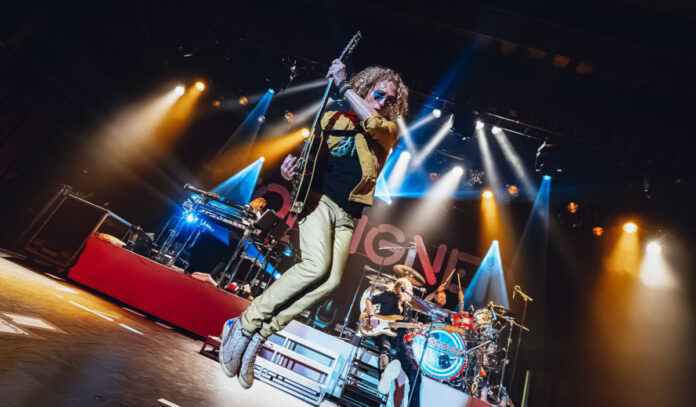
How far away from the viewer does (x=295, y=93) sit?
365 inches

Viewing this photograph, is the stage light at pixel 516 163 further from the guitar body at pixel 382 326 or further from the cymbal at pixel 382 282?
the guitar body at pixel 382 326

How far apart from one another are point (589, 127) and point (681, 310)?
16.5 ft

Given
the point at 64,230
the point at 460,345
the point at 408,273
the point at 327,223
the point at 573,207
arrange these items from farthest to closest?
1. the point at 573,207
2. the point at 408,273
3. the point at 460,345
4. the point at 64,230
5. the point at 327,223

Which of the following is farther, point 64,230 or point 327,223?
point 64,230

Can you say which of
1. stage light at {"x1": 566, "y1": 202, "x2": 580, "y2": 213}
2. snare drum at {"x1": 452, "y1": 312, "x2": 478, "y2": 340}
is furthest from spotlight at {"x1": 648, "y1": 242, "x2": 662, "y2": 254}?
snare drum at {"x1": 452, "y1": 312, "x2": 478, "y2": 340}

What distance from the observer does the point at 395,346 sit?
212 inches

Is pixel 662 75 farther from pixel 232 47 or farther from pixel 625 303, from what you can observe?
pixel 232 47

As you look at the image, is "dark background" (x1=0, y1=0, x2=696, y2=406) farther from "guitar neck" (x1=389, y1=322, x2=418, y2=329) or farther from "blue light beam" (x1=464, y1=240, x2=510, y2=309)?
Answer: "guitar neck" (x1=389, y1=322, x2=418, y2=329)

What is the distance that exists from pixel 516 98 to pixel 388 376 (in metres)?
5.86

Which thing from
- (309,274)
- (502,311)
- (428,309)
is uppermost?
(502,311)

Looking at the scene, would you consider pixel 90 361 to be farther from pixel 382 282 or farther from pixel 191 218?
pixel 382 282

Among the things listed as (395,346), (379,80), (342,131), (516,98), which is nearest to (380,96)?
(379,80)

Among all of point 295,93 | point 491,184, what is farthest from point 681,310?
point 295,93

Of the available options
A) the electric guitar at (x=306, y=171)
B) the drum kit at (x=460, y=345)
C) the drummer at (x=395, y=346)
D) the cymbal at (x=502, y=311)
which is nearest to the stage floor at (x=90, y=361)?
the electric guitar at (x=306, y=171)
